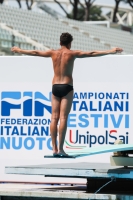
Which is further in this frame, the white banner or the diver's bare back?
the white banner

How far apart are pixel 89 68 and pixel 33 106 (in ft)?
2.62

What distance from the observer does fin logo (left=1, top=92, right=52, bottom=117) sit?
7832 mm

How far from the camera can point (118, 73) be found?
7.66 m

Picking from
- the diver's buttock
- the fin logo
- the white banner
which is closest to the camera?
the diver's buttock

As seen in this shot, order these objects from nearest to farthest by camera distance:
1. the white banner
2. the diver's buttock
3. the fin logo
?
the diver's buttock, the white banner, the fin logo

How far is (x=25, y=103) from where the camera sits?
788 cm

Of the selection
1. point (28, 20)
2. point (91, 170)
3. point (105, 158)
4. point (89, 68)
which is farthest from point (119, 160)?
point (28, 20)

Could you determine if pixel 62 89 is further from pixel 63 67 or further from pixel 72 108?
pixel 72 108

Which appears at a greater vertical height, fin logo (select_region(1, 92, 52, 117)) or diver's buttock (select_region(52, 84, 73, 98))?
diver's buttock (select_region(52, 84, 73, 98))

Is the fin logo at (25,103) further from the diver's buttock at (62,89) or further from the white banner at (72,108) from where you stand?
the diver's buttock at (62,89)

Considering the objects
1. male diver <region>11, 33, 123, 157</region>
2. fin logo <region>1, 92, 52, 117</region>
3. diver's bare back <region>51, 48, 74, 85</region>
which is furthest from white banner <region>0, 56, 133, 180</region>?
diver's bare back <region>51, 48, 74, 85</region>

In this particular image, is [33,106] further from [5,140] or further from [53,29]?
[53,29]

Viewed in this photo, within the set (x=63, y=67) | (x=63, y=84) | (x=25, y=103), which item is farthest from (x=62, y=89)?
(x=25, y=103)

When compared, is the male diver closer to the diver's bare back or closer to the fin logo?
the diver's bare back
